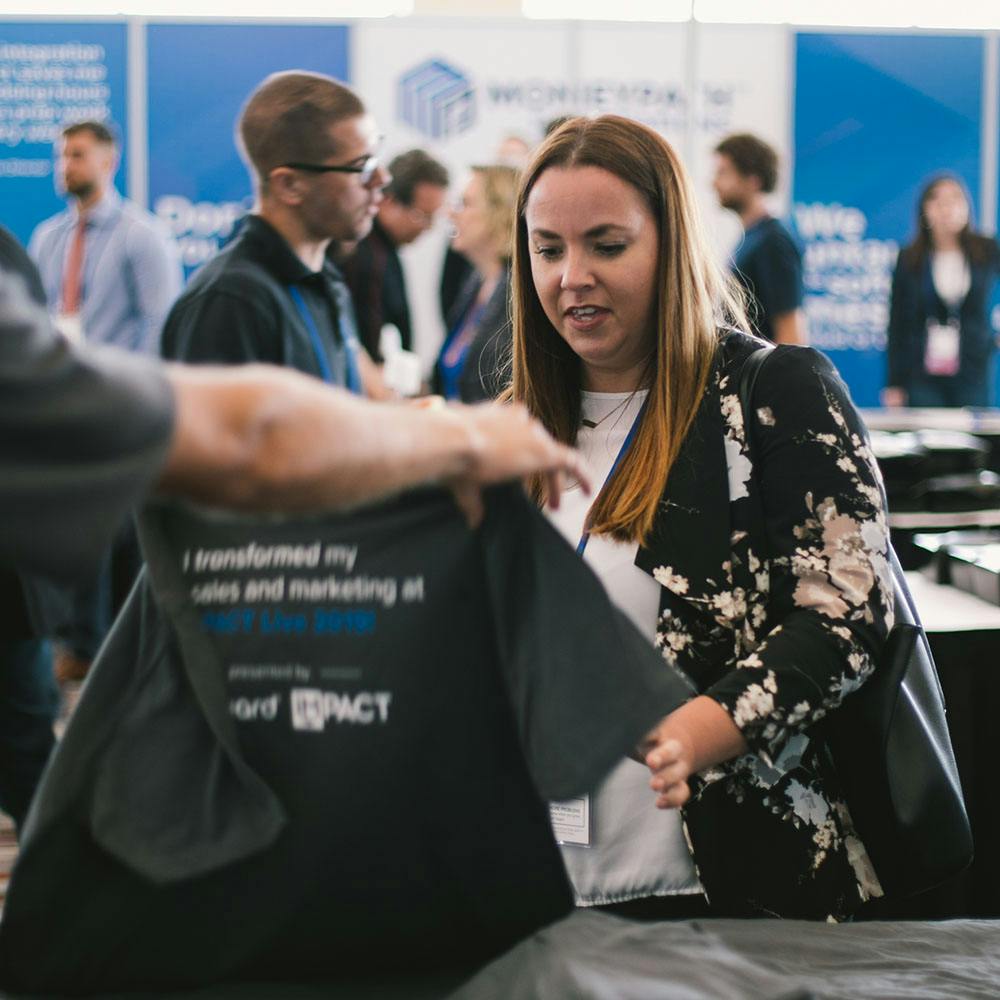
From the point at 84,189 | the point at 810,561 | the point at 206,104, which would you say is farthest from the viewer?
the point at 206,104

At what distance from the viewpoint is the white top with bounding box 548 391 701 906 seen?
1.42 meters

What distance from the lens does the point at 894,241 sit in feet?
23.5

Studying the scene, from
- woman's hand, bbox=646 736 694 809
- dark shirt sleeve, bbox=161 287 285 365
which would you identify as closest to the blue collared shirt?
dark shirt sleeve, bbox=161 287 285 365

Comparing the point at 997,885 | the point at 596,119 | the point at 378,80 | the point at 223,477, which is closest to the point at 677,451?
the point at 596,119

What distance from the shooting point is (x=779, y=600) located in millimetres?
1409

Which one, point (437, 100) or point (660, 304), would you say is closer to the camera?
point (660, 304)

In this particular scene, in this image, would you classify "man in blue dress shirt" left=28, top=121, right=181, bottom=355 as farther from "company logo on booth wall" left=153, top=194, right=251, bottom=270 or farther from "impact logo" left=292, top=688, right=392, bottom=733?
"impact logo" left=292, top=688, right=392, bottom=733

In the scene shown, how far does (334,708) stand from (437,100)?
20.8ft

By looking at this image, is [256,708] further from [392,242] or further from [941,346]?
[941,346]

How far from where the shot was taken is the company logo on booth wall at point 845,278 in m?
7.14

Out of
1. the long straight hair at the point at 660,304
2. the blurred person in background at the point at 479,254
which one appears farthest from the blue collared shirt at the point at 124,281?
→ the long straight hair at the point at 660,304

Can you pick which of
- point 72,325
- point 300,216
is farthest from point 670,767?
point 72,325

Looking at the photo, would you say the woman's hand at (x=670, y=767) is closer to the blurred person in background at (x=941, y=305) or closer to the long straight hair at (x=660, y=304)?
the long straight hair at (x=660, y=304)

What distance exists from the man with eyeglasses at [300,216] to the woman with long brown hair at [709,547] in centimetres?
128
